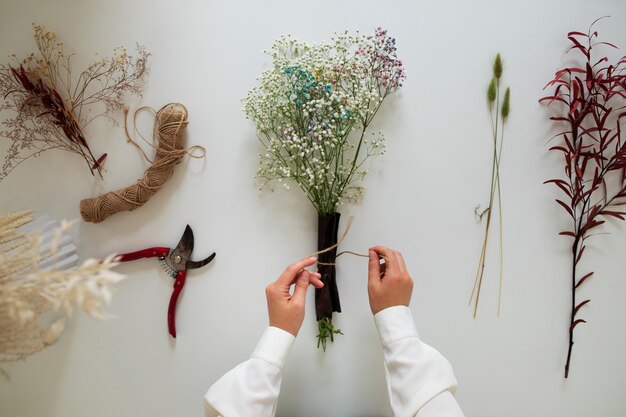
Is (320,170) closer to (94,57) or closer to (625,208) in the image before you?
(94,57)

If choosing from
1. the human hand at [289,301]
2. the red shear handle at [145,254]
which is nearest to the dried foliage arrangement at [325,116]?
the human hand at [289,301]

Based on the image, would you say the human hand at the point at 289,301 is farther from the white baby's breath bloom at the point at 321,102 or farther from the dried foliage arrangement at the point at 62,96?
the dried foliage arrangement at the point at 62,96

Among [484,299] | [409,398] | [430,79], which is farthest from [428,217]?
[409,398]

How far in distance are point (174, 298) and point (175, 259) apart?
16 centimetres

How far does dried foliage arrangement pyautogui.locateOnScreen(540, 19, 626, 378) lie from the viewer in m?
1.52

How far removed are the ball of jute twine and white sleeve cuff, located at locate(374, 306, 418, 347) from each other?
980 mm

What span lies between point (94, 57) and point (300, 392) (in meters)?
1.62

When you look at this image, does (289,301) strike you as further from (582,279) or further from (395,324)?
(582,279)

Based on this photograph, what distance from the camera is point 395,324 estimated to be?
1287mm

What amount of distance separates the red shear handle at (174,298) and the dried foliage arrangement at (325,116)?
52 centimetres

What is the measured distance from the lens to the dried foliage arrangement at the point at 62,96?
4.92 feet

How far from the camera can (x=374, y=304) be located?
1.35m

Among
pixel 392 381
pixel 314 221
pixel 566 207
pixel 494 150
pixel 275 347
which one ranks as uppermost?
pixel 494 150

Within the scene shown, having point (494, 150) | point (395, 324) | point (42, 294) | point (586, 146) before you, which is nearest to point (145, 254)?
point (42, 294)
